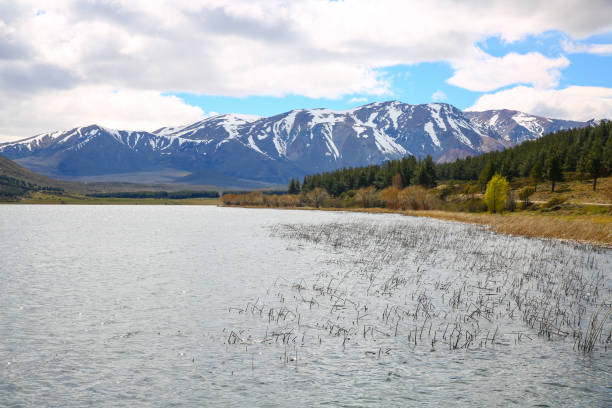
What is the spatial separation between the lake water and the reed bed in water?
139 mm

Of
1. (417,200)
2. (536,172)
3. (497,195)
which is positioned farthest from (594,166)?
(417,200)

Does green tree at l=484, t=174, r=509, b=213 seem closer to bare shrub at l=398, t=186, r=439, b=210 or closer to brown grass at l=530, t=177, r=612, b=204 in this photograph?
brown grass at l=530, t=177, r=612, b=204

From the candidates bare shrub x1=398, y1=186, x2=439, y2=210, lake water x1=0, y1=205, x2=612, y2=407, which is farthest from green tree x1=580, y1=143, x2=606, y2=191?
lake water x1=0, y1=205, x2=612, y2=407

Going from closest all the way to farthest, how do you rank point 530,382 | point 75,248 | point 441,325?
point 530,382 < point 441,325 < point 75,248

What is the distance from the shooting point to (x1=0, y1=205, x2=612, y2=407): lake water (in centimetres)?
1412

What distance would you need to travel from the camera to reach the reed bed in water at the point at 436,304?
63.9 ft

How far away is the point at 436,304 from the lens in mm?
26016

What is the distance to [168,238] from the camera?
67125 mm

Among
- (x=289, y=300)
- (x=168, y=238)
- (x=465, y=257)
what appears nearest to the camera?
(x=289, y=300)

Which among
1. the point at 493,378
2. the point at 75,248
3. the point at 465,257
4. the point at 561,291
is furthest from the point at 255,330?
the point at 75,248

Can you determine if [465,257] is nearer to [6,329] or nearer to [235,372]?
[235,372]

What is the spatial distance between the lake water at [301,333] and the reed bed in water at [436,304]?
139mm

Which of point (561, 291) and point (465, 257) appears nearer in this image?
point (561, 291)

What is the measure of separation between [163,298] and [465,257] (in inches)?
1255
